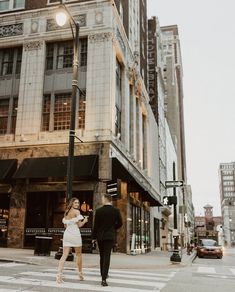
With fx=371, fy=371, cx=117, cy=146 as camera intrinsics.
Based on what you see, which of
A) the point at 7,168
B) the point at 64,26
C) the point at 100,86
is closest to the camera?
the point at 7,168

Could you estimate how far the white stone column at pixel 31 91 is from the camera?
866 inches

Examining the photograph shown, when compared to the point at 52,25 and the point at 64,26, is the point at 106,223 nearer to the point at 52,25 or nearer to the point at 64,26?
the point at 64,26

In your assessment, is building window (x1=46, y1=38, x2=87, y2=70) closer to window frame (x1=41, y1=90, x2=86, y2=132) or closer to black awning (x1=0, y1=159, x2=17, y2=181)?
window frame (x1=41, y1=90, x2=86, y2=132)

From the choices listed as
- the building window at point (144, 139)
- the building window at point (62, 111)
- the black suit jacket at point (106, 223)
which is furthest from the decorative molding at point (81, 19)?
the black suit jacket at point (106, 223)

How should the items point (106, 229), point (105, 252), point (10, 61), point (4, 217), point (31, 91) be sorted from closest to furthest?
point (105, 252) → point (106, 229) → point (4, 217) → point (31, 91) → point (10, 61)

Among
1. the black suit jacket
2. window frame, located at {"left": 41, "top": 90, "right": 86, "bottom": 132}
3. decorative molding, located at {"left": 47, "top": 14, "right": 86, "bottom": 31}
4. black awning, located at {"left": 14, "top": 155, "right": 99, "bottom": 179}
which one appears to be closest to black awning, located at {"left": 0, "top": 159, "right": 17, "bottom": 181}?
black awning, located at {"left": 14, "top": 155, "right": 99, "bottom": 179}

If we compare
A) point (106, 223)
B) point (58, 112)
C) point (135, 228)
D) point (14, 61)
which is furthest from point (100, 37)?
point (106, 223)

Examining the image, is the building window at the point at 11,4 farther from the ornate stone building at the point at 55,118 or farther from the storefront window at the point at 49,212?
the storefront window at the point at 49,212

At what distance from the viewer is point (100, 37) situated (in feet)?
73.6

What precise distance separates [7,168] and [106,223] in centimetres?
1379

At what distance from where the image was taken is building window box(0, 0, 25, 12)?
2609 centimetres

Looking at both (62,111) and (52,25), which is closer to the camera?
(62,111)

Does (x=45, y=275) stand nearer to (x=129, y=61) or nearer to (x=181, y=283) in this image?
(x=181, y=283)

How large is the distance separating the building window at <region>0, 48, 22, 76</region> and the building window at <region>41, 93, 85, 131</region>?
321cm
